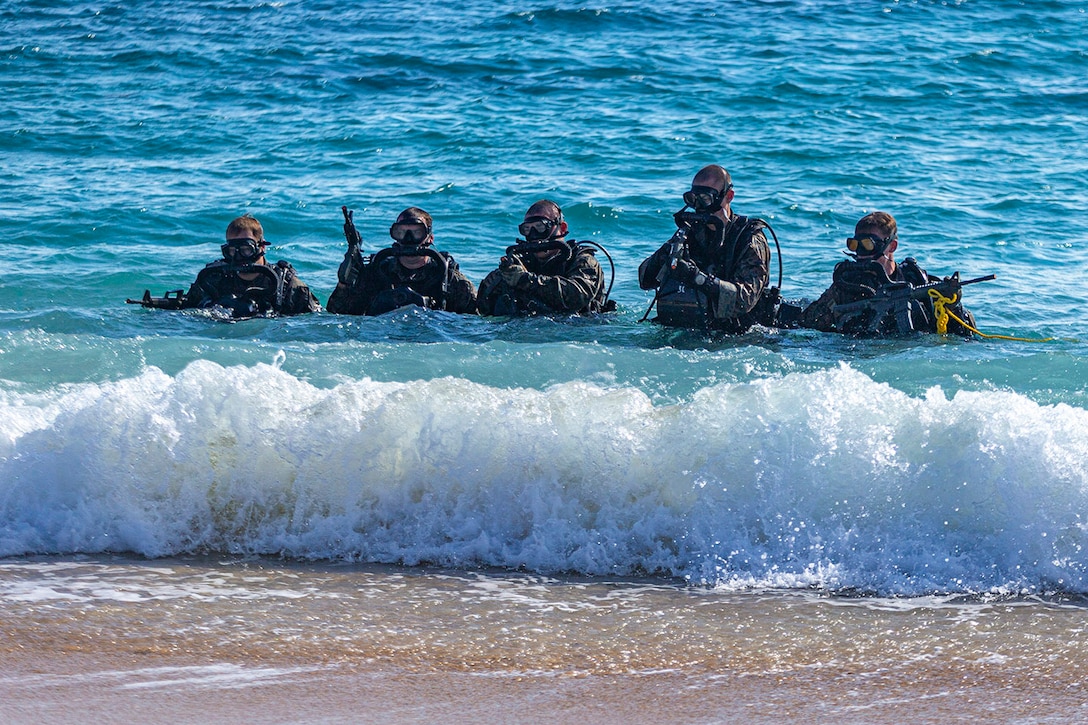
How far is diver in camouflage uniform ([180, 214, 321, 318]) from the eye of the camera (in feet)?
33.5

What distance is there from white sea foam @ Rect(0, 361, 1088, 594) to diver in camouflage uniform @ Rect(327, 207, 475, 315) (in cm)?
391

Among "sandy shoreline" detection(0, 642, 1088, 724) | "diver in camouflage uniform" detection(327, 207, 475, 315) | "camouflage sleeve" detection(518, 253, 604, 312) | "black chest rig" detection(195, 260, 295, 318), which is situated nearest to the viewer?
"sandy shoreline" detection(0, 642, 1088, 724)

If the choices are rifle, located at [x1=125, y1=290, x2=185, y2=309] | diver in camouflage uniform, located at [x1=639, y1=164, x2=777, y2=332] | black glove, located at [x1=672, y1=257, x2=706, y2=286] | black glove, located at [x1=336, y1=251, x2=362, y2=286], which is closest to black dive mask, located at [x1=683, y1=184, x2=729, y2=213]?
diver in camouflage uniform, located at [x1=639, y1=164, x2=777, y2=332]

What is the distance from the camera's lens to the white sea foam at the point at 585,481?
535 cm

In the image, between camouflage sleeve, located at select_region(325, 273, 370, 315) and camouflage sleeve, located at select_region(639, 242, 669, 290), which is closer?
camouflage sleeve, located at select_region(639, 242, 669, 290)

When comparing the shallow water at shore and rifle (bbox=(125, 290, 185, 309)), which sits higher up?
rifle (bbox=(125, 290, 185, 309))

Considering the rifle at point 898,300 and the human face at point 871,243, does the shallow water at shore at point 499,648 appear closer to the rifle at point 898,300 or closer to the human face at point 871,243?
the rifle at point 898,300

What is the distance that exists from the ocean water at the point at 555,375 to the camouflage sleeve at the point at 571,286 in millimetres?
175

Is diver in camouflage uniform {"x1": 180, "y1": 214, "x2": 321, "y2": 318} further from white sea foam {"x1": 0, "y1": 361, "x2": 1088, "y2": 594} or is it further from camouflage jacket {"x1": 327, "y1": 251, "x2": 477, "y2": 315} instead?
white sea foam {"x1": 0, "y1": 361, "x2": 1088, "y2": 594}

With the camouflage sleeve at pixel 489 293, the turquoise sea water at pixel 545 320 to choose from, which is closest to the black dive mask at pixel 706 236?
the turquoise sea water at pixel 545 320

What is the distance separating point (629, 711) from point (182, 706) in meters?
1.35

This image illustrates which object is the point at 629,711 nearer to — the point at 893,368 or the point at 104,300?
the point at 893,368

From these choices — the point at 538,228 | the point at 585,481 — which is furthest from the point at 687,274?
the point at 585,481

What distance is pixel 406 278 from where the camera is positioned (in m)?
10.2
